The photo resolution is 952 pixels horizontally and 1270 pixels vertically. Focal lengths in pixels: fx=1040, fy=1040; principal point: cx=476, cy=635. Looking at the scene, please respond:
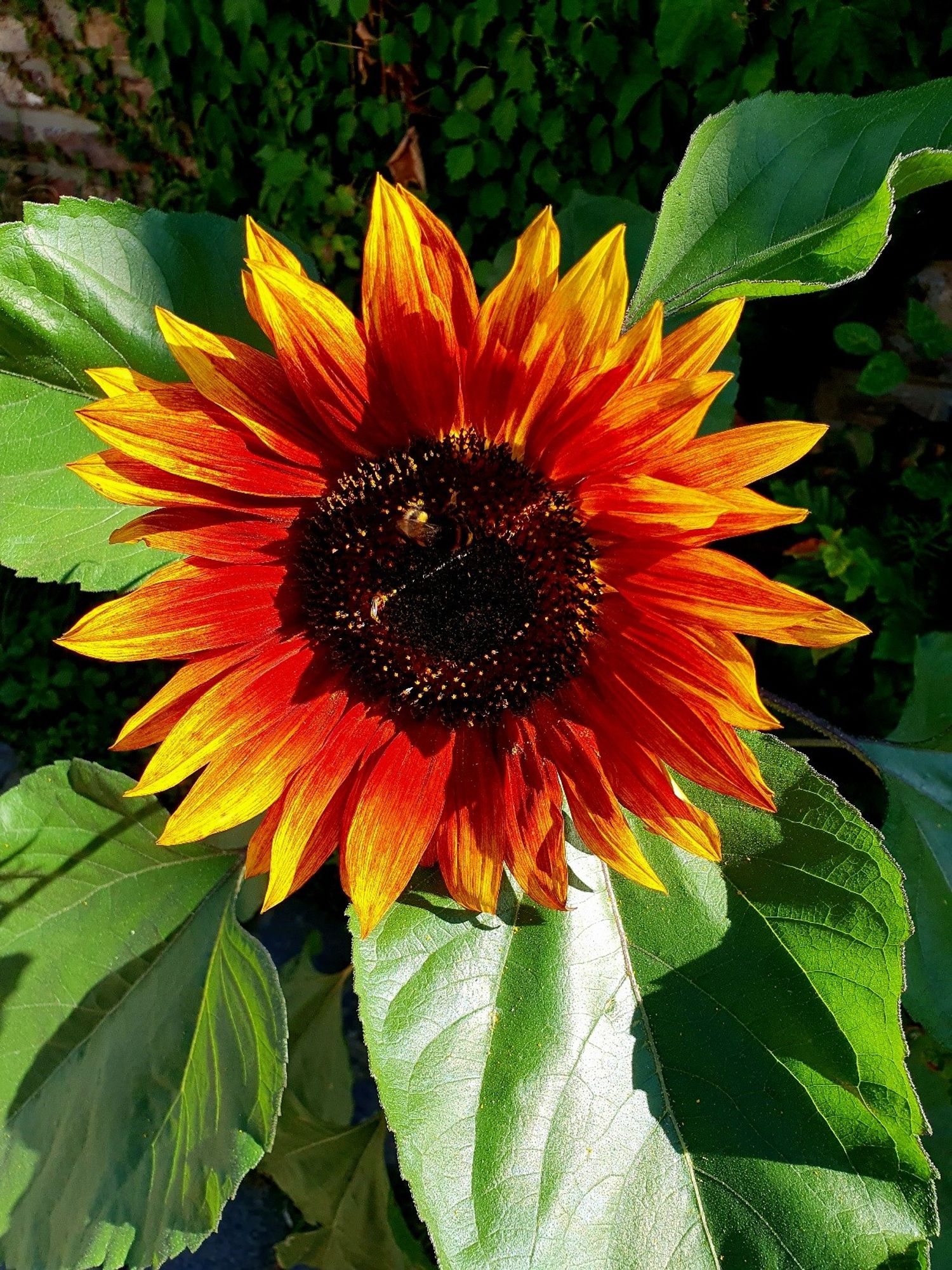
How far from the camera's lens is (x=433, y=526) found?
1.07 meters

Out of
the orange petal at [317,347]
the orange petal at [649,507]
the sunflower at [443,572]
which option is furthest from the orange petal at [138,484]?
the orange petal at [649,507]

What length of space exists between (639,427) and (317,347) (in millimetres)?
292

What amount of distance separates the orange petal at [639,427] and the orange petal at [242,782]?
1.34 ft

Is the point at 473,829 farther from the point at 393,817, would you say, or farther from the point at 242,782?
the point at 242,782

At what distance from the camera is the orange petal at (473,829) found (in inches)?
41.4

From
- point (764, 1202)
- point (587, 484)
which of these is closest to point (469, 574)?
point (587, 484)

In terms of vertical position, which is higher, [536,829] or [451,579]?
[451,579]

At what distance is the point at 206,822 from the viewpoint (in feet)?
3.32

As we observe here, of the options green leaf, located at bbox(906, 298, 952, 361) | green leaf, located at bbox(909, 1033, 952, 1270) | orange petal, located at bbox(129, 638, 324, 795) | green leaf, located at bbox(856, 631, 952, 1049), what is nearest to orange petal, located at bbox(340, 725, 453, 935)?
orange petal, located at bbox(129, 638, 324, 795)

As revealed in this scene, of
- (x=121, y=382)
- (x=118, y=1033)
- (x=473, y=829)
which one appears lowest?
(x=118, y=1033)

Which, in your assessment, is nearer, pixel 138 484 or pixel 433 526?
pixel 138 484

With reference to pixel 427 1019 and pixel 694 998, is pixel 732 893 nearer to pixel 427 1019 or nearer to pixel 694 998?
pixel 694 998

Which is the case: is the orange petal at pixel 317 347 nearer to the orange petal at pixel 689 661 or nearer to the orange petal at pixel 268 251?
the orange petal at pixel 268 251

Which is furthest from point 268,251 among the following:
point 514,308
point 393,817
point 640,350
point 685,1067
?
point 685,1067
